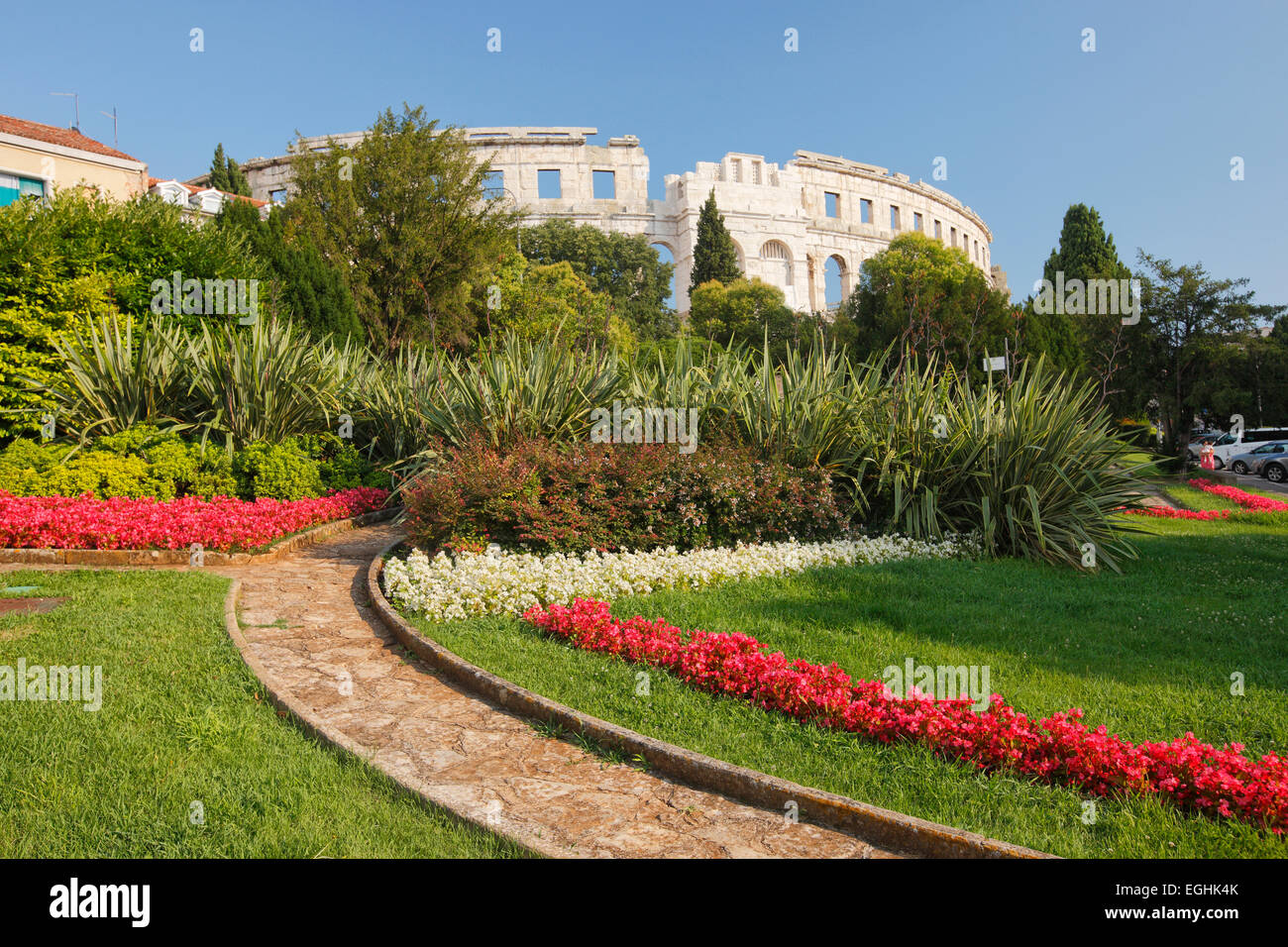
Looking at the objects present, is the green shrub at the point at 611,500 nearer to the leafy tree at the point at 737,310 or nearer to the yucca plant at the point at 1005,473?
the yucca plant at the point at 1005,473

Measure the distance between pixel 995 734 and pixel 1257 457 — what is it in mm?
32324

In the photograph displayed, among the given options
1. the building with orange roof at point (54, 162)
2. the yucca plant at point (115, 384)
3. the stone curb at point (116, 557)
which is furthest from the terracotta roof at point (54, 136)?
the stone curb at point (116, 557)

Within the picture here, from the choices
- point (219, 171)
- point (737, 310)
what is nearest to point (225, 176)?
point (219, 171)

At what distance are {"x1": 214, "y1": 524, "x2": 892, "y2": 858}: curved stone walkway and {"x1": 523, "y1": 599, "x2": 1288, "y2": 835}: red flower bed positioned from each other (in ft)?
2.61

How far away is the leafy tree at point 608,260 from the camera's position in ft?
162

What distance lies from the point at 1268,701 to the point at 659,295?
5089 cm

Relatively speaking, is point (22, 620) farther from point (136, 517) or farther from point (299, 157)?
point (299, 157)

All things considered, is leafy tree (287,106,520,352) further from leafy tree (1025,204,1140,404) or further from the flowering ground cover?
the flowering ground cover

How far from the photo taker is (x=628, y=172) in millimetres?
63281

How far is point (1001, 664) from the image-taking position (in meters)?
4.64

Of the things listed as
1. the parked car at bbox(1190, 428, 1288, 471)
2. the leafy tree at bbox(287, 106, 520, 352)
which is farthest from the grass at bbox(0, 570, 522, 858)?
the parked car at bbox(1190, 428, 1288, 471)

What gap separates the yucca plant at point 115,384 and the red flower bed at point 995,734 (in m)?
8.95

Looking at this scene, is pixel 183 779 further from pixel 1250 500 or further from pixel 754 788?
pixel 1250 500

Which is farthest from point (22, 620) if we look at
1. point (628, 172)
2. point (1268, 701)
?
point (628, 172)
